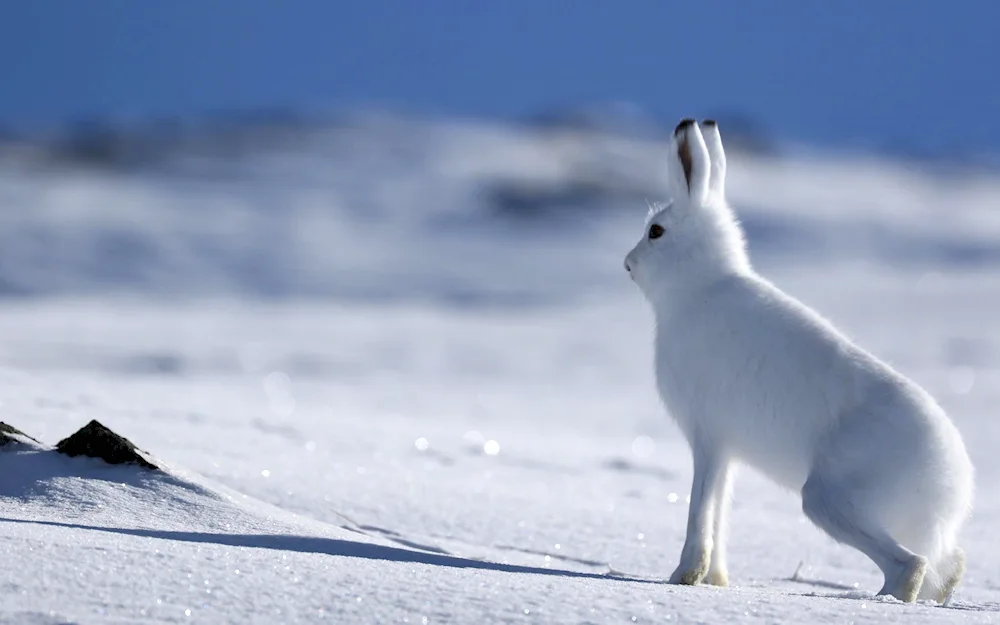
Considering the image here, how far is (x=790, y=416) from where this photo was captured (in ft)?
10.3

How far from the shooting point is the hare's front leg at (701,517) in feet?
10.9

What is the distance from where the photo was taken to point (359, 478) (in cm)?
459

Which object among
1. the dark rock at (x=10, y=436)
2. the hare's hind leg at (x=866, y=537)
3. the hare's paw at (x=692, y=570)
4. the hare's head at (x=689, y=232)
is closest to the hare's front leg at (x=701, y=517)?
the hare's paw at (x=692, y=570)

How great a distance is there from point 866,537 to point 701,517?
1.72 feet

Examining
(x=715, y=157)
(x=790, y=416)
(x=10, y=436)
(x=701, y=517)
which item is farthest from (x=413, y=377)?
(x=790, y=416)

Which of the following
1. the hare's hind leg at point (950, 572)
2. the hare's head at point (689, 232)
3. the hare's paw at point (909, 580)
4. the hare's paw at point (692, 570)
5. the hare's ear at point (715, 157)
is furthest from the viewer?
the hare's ear at point (715, 157)

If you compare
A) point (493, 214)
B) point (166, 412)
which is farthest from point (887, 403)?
point (493, 214)

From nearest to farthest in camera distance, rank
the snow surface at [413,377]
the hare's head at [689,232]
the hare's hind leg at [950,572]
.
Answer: the snow surface at [413,377]
the hare's hind leg at [950,572]
the hare's head at [689,232]

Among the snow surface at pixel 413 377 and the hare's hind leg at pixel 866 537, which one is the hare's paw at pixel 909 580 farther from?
the snow surface at pixel 413 377

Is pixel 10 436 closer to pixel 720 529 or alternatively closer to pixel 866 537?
pixel 720 529

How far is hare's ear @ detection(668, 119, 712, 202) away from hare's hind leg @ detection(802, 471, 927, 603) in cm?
112

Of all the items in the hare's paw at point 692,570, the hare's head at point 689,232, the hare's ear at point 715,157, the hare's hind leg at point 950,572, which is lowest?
the hare's paw at point 692,570

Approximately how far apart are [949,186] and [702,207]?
24.4 metres

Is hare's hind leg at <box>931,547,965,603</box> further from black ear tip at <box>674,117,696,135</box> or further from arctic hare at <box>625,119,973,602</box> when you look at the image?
black ear tip at <box>674,117,696,135</box>
